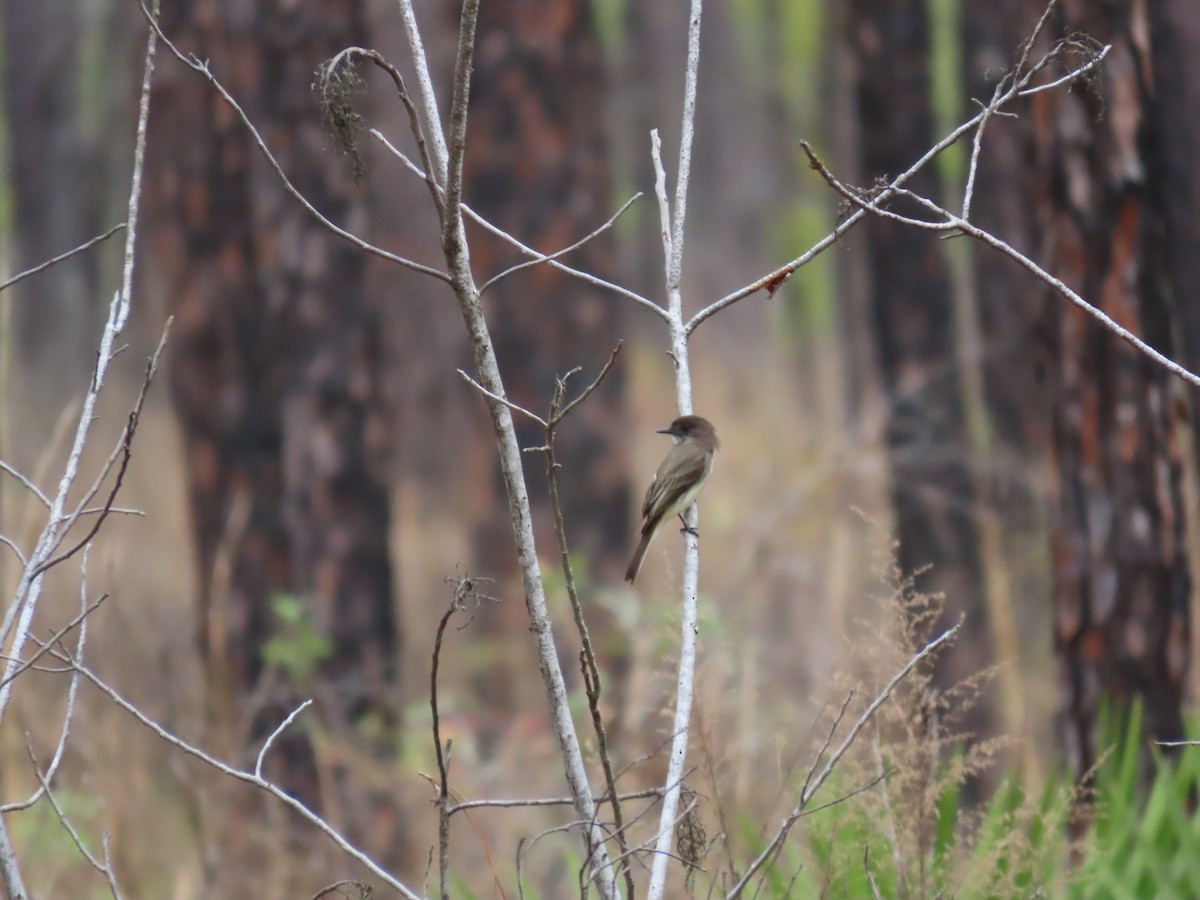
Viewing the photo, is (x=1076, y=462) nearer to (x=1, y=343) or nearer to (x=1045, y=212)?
(x=1045, y=212)

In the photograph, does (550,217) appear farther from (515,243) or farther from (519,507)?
(519,507)

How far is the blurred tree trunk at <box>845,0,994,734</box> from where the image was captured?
30.0ft

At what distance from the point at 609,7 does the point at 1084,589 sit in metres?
23.4

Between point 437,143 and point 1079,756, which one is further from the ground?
point 437,143

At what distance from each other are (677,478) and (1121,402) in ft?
5.38

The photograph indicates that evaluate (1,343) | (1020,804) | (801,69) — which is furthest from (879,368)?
(801,69)

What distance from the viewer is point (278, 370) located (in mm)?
8148

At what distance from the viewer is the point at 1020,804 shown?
160 inches

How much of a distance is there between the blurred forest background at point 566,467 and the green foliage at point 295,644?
2 cm

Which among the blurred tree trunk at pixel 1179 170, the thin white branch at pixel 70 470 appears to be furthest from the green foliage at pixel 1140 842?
the thin white branch at pixel 70 470

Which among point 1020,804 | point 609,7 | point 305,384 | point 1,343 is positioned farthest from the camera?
point 609,7

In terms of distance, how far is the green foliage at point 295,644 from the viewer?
704 cm

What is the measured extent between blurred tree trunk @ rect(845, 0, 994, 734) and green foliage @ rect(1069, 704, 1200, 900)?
14.8ft

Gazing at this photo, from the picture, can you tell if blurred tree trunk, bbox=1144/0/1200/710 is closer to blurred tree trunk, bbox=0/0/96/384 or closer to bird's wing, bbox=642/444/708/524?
bird's wing, bbox=642/444/708/524
